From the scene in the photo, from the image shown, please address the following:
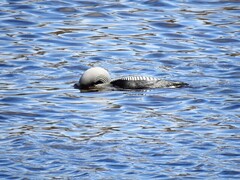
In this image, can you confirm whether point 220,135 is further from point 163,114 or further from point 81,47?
point 81,47

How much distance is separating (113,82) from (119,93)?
0.30 metres

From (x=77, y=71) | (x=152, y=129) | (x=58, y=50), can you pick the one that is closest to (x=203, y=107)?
(x=152, y=129)

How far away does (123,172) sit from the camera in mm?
10820

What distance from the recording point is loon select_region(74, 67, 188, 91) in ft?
48.8

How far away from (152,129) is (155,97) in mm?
1744

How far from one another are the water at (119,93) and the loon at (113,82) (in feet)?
0.60

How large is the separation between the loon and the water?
0.60ft

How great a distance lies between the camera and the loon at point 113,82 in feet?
48.8

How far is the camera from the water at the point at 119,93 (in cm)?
1118

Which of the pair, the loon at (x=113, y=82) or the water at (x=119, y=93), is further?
the loon at (x=113, y=82)

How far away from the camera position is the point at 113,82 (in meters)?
15.0

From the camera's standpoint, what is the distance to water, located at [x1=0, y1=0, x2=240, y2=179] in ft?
36.7

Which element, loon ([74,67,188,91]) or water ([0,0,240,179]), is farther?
loon ([74,67,188,91])

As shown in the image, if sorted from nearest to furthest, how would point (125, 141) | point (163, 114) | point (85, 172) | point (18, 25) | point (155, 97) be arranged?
point (85, 172), point (125, 141), point (163, 114), point (155, 97), point (18, 25)
